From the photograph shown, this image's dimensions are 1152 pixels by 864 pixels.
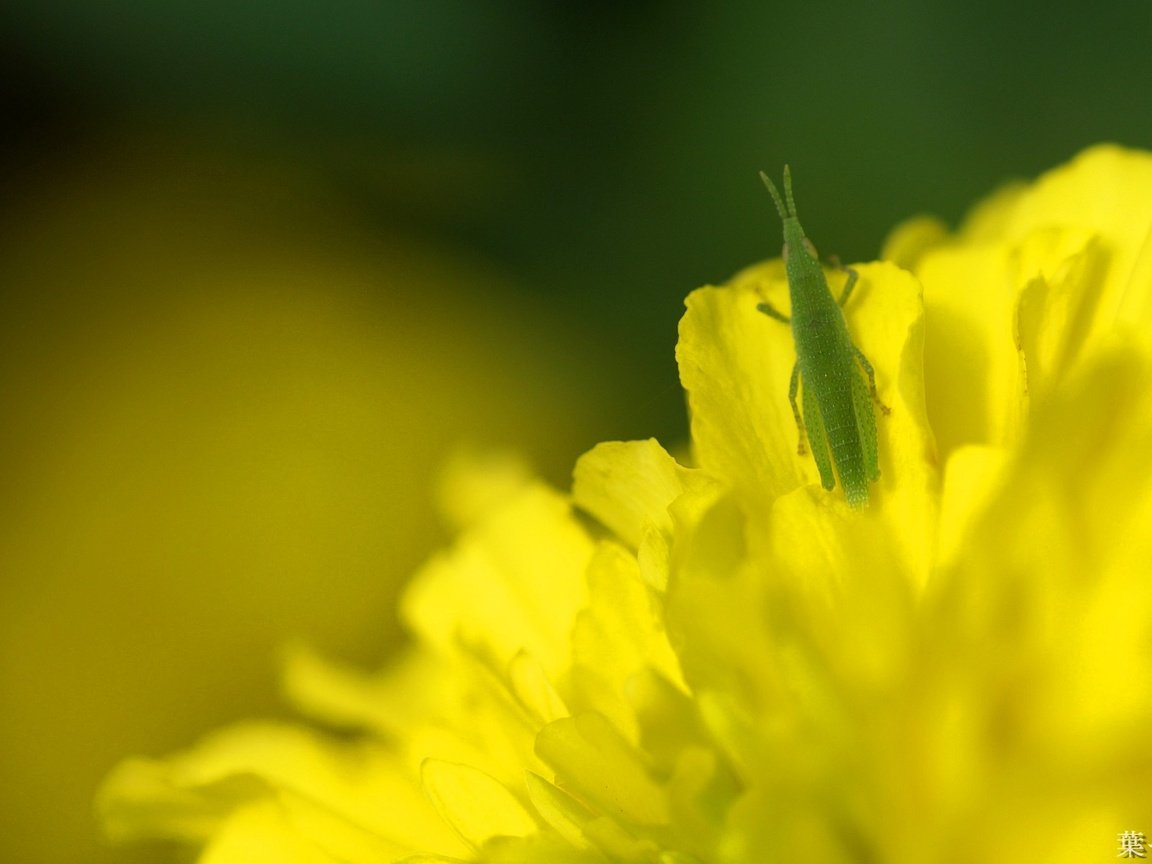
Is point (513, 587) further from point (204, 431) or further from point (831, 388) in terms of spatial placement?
point (204, 431)

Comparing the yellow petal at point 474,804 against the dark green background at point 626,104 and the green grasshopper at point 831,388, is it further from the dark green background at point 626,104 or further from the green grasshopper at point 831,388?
the dark green background at point 626,104

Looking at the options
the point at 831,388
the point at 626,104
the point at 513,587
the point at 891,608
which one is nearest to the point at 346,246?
the point at 626,104

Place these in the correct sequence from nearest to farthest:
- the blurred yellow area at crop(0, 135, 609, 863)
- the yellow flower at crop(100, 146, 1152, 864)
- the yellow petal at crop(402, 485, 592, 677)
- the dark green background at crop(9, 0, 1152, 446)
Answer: the yellow flower at crop(100, 146, 1152, 864)
the yellow petal at crop(402, 485, 592, 677)
the dark green background at crop(9, 0, 1152, 446)
the blurred yellow area at crop(0, 135, 609, 863)

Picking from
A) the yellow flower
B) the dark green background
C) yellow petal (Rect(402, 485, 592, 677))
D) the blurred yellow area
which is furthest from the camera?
the blurred yellow area

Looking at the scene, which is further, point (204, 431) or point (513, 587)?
point (204, 431)

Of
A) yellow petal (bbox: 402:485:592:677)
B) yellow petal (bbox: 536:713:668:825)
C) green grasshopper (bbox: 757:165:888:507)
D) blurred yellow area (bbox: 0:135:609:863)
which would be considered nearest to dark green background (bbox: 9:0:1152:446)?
blurred yellow area (bbox: 0:135:609:863)

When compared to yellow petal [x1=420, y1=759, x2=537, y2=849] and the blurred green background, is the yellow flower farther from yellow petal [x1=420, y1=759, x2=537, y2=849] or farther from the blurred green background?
the blurred green background

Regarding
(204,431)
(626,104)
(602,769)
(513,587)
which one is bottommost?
(602,769)
